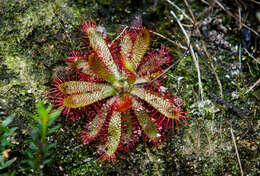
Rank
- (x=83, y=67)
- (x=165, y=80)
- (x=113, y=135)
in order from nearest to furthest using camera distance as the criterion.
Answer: (x=113, y=135) < (x=83, y=67) < (x=165, y=80)

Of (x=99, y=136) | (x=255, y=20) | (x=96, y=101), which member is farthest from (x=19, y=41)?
(x=255, y=20)

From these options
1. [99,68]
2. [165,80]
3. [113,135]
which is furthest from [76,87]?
[165,80]

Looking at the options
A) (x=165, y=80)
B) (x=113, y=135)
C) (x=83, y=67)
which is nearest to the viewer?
(x=113, y=135)

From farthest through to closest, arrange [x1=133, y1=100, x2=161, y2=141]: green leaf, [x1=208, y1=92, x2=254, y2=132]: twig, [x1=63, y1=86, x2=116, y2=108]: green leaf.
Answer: [x1=208, y1=92, x2=254, y2=132]: twig, [x1=133, y1=100, x2=161, y2=141]: green leaf, [x1=63, y1=86, x2=116, y2=108]: green leaf

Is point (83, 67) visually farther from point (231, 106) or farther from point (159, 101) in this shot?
point (231, 106)

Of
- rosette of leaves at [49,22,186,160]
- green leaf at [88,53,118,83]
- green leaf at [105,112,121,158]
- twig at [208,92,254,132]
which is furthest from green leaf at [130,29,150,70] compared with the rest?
twig at [208,92,254,132]

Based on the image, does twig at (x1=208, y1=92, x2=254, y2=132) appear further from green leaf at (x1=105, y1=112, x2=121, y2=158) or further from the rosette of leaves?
green leaf at (x1=105, y1=112, x2=121, y2=158)

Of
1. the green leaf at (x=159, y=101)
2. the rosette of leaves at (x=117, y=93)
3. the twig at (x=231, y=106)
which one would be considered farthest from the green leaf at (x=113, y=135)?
the twig at (x=231, y=106)

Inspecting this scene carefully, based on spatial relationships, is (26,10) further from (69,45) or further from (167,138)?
(167,138)
